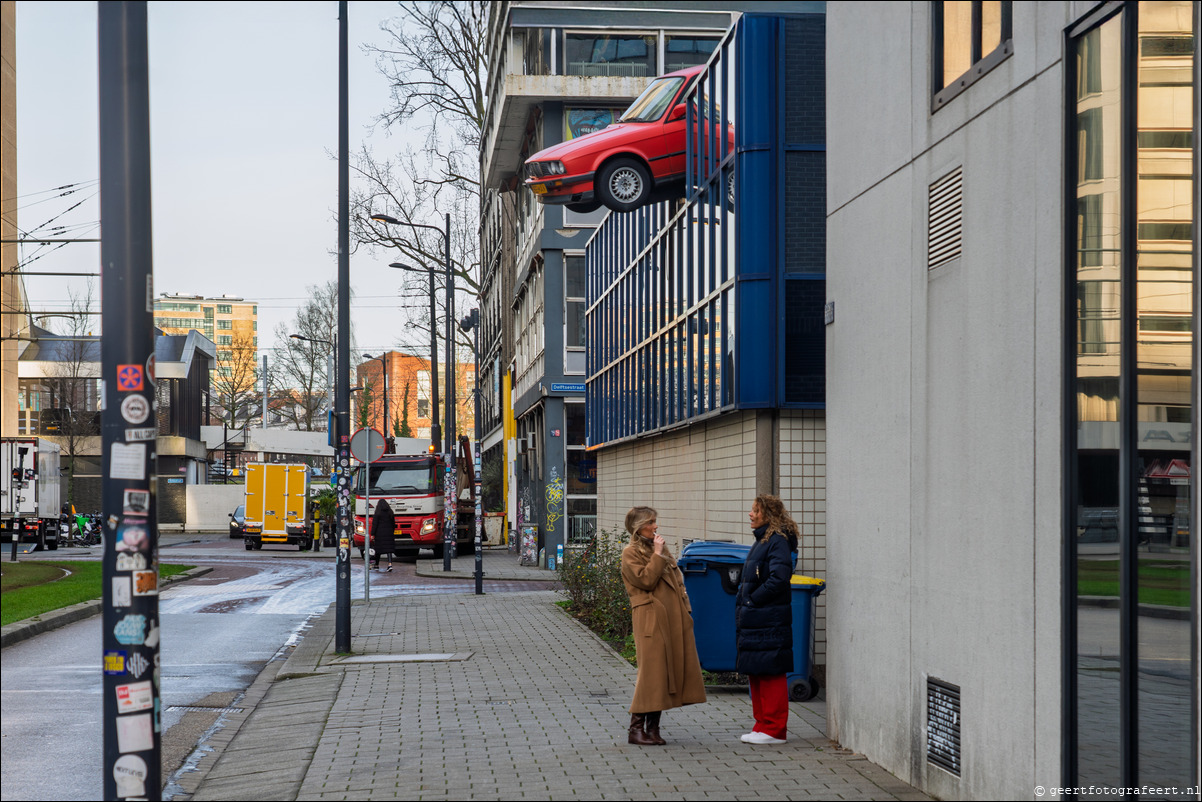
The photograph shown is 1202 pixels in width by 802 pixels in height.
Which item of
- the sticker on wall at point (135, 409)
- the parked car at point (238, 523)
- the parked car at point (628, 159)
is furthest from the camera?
the parked car at point (238, 523)

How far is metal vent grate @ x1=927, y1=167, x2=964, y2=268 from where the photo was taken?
685 centimetres

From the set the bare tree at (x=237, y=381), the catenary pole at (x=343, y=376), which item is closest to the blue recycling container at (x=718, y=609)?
the catenary pole at (x=343, y=376)

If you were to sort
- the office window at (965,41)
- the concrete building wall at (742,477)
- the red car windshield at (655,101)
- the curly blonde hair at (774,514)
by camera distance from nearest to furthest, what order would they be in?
the office window at (965,41), the curly blonde hair at (774,514), the concrete building wall at (742,477), the red car windshield at (655,101)

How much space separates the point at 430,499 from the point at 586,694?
1047 inches

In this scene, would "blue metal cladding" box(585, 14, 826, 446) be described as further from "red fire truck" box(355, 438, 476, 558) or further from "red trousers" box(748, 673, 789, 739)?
"red fire truck" box(355, 438, 476, 558)

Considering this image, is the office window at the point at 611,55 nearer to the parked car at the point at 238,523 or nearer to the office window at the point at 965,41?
the parked car at the point at 238,523

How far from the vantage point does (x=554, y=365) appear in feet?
114

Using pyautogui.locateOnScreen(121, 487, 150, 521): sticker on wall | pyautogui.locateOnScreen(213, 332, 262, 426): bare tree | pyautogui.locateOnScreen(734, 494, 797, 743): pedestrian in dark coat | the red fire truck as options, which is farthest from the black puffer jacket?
pyautogui.locateOnScreen(213, 332, 262, 426): bare tree

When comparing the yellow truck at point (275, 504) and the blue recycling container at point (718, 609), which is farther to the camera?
the yellow truck at point (275, 504)

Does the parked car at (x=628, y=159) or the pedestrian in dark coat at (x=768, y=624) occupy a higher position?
the parked car at (x=628, y=159)

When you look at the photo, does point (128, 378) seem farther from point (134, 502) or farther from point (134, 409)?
point (134, 502)

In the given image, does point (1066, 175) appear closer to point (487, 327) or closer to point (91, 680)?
point (91, 680)

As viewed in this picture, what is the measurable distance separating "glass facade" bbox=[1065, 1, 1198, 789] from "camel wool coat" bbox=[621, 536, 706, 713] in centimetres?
329

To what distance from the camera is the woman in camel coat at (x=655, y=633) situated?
844 centimetres
